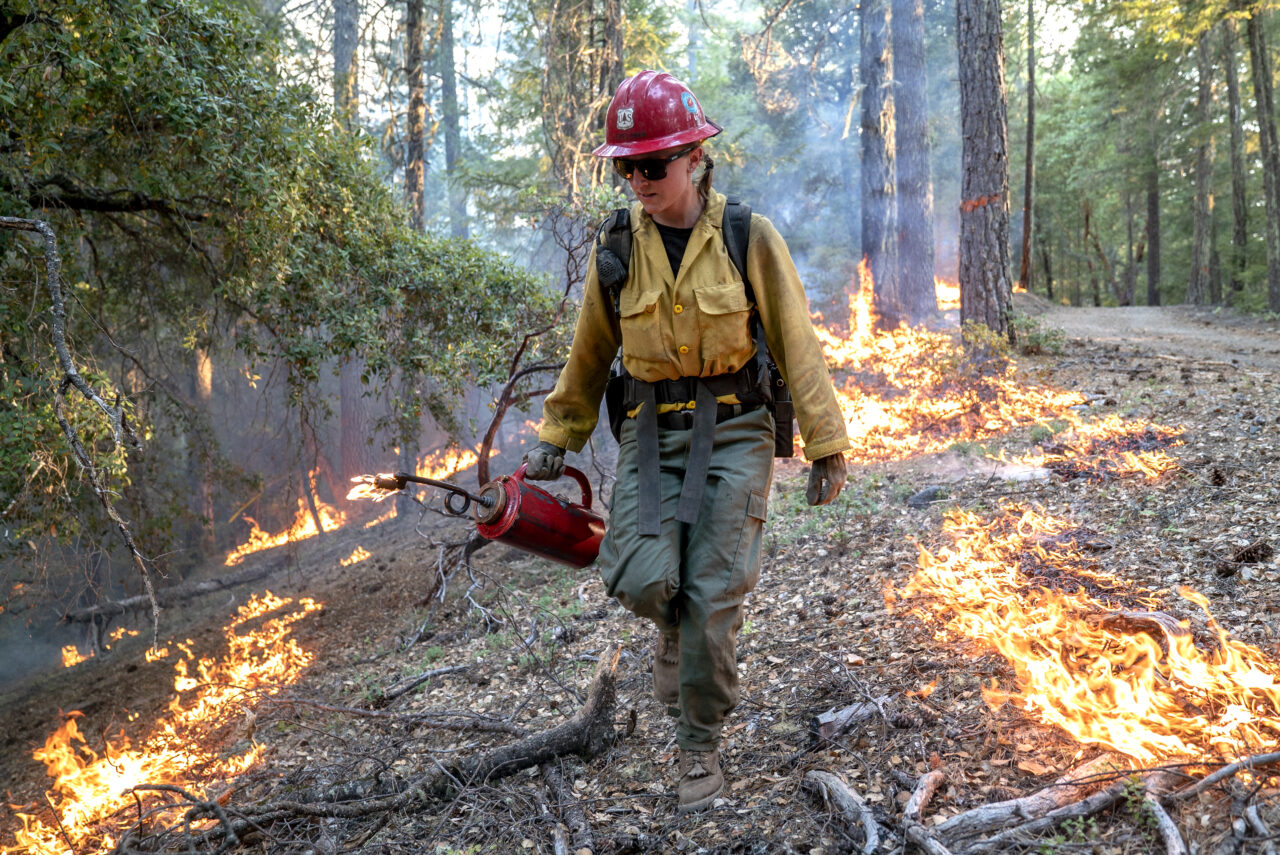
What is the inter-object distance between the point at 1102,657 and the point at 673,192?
89.7 inches

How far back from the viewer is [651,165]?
2771mm

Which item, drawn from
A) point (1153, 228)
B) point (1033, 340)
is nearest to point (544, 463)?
point (1033, 340)

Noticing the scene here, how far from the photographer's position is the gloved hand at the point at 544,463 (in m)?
3.19

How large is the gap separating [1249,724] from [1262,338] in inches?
483

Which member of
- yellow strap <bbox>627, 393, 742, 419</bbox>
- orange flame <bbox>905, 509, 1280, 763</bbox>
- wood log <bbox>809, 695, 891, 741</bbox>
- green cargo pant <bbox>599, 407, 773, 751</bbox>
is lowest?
wood log <bbox>809, 695, 891, 741</bbox>

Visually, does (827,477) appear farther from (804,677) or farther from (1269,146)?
(1269,146)

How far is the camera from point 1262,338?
11.8 meters

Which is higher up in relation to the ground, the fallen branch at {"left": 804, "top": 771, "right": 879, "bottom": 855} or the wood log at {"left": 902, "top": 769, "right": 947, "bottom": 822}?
the wood log at {"left": 902, "top": 769, "right": 947, "bottom": 822}

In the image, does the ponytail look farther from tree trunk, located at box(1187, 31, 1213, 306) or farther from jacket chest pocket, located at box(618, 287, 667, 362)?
tree trunk, located at box(1187, 31, 1213, 306)

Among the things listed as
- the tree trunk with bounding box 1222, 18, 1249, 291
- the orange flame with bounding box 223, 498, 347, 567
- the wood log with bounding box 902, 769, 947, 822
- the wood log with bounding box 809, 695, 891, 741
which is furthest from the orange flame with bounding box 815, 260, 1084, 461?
the tree trunk with bounding box 1222, 18, 1249, 291

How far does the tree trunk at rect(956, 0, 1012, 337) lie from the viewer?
29.7 ft

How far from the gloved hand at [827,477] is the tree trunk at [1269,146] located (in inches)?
580

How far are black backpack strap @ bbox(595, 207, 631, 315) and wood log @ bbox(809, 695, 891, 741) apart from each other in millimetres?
1791

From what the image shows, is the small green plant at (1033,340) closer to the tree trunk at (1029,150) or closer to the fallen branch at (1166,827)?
the fallen branch at (1166,827)
